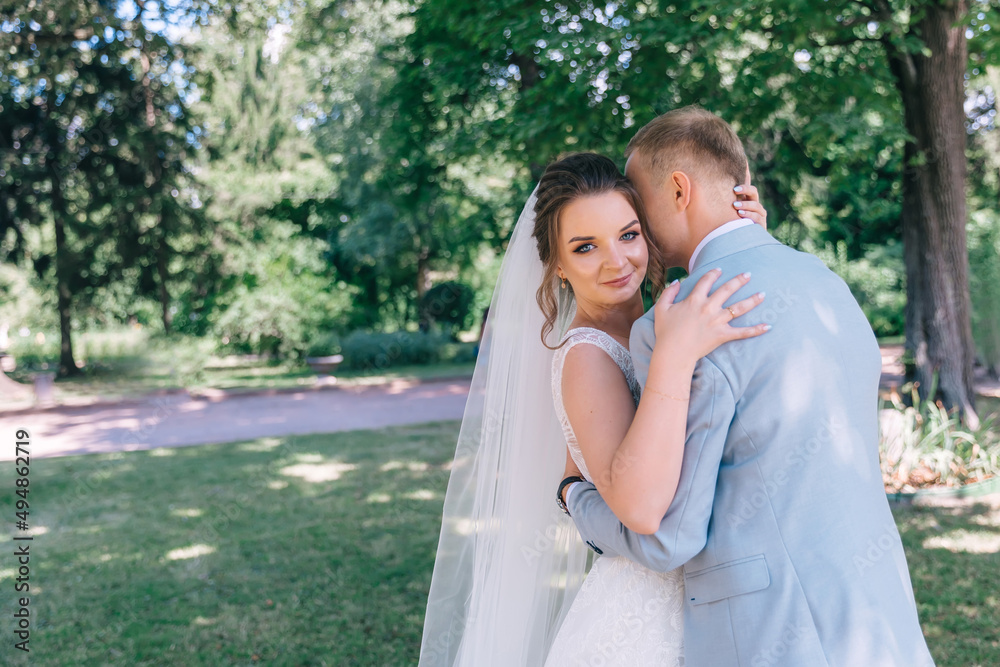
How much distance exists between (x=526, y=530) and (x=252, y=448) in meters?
8.21

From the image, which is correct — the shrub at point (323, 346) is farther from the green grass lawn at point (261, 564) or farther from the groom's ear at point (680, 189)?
the groom's ear at point (680, 189)

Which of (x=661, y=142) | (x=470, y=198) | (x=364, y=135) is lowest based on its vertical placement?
(x=661, y=142)

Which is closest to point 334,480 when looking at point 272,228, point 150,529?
point 150,529

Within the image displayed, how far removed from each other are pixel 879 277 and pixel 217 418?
1935 cm

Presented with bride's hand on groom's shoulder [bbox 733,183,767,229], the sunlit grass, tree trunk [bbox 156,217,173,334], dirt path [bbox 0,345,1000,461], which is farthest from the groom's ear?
tree trunk [bbox 156,217,173,334]

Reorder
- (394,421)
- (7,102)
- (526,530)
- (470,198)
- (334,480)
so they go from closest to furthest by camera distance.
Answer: (526,530)
(334,480)
(394,421)
(7,102)
(470,198)

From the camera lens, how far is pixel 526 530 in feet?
7.88

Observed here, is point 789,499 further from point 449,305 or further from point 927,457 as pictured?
point 449,305

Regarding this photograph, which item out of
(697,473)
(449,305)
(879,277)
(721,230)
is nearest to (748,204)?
(721,230)

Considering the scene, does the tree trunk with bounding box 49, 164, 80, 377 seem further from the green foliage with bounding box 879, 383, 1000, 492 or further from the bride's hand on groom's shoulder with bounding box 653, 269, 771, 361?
the bride's hand on groom's shoulder with bounding box 653, 269, 771, 361

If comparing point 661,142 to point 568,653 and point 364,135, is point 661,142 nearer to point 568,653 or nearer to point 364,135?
point 568,653

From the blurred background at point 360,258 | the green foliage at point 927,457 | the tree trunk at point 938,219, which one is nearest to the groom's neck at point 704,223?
the blurred background at point 360,258

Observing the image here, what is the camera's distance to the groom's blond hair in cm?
179

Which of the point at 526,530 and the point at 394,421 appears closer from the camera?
the point at 526,530
